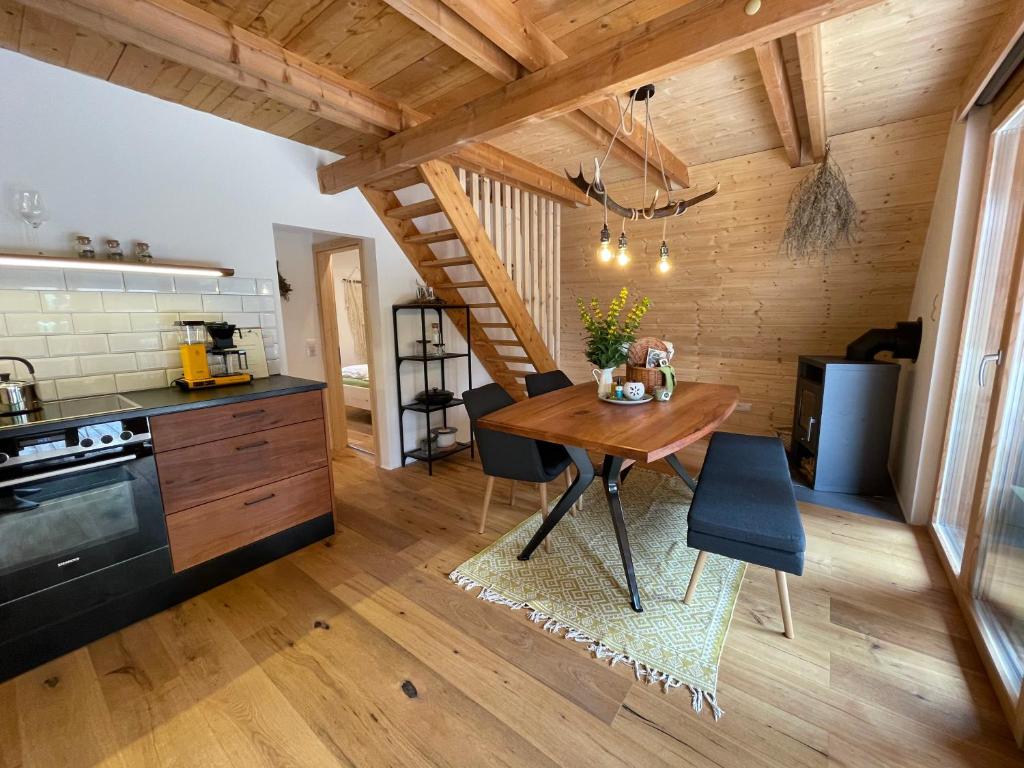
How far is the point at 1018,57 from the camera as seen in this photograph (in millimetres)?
1664

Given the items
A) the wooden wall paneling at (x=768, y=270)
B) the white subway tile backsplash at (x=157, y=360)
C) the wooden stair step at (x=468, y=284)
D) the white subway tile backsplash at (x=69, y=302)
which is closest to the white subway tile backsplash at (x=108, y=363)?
the white subway tile backsplash at (x=157, y=360)

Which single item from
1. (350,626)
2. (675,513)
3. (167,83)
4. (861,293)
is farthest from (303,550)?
(861,293)

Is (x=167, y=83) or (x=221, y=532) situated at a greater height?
(x=167, y=83)

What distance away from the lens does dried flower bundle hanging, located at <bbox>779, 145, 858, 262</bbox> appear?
2926 millimetres

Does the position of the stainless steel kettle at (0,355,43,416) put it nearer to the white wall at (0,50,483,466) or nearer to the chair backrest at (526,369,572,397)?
the white wall at (0,50,483,466)

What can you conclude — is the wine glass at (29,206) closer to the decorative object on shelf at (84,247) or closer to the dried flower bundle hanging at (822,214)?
the decorative object on shelf at (84,247)

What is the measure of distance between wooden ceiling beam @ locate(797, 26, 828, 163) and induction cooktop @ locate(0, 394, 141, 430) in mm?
3051

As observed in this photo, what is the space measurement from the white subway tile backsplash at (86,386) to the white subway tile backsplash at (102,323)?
231 mm

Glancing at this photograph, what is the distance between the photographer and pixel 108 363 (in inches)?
83.3

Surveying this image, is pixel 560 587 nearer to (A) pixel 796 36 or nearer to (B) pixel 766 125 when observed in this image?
(A) pixel 796 36

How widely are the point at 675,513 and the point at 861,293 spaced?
7.19 feet

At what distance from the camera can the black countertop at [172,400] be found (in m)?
1.51

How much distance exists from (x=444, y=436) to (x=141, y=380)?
213cm

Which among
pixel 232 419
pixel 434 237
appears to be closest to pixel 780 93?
pixel 434 237
